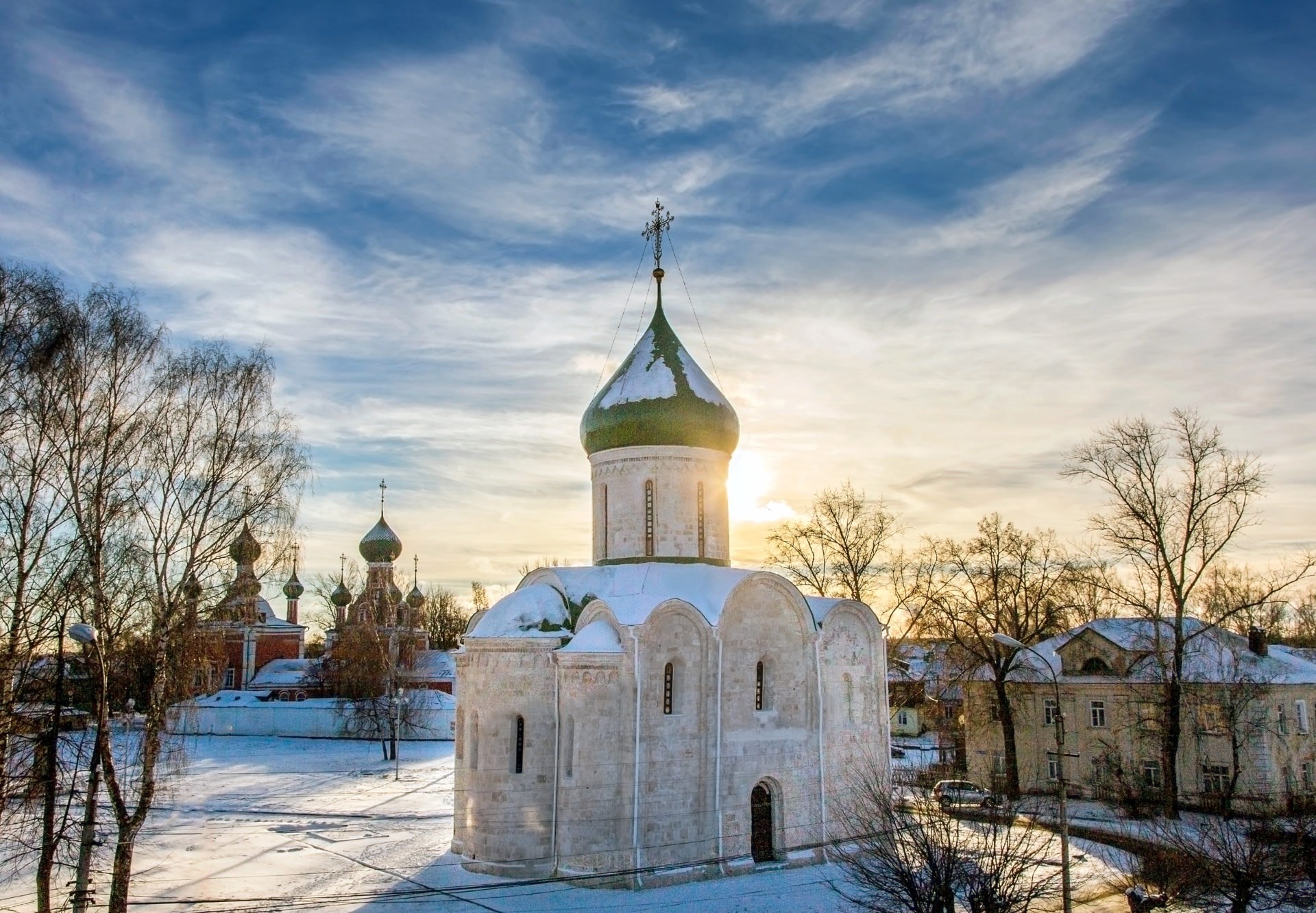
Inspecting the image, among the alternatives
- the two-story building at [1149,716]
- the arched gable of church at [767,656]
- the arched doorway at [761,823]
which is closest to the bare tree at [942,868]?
the arched gable of church at [767,656]

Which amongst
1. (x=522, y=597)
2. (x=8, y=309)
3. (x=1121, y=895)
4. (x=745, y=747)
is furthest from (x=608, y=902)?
(x=8, y=309)

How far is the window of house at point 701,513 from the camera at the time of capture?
Result: 21.0m

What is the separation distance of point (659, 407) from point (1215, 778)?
1723 centimetres

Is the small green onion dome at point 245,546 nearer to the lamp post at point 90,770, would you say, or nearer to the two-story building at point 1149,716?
the lamp post at point 90,770

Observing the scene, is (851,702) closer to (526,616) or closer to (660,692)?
(660,692)

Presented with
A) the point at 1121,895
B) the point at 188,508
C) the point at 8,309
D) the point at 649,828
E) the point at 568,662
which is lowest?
the point at 1121,895

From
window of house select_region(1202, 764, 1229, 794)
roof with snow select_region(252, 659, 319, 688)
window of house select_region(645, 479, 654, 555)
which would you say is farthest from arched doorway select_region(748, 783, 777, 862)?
roof with snow select_region(252, 659, 319, 688)

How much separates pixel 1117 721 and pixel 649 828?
16118mm

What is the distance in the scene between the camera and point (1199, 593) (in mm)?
Answer: 25578

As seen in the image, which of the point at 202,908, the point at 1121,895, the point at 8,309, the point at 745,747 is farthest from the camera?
the point at 745,747

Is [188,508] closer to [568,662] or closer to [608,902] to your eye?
[568,662]

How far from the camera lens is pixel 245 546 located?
47.9ft

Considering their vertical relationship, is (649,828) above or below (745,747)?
below

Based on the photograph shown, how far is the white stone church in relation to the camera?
17438mm
